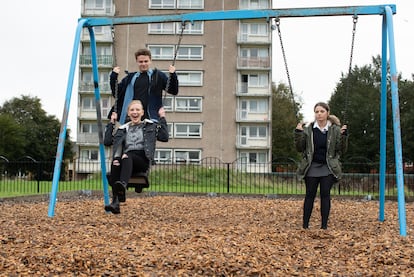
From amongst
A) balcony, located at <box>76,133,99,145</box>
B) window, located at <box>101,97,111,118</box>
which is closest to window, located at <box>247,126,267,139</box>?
window, located at <box>101,97,111,118</box>

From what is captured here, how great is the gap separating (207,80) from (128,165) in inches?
1190

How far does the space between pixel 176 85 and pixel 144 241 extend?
2.31m

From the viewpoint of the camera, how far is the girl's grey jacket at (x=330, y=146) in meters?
5.62

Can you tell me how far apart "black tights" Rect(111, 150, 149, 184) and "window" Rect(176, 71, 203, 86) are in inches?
1177

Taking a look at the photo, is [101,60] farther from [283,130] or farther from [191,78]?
[283,130]

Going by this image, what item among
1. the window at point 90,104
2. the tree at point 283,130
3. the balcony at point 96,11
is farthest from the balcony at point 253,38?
the tree at point 283,130

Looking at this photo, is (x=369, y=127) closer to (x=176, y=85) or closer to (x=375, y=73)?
(x=375, y=73)

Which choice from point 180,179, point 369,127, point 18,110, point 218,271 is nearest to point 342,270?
point 218,271

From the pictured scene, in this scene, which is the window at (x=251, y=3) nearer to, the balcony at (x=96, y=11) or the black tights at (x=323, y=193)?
the balcony at (x=96, y=11)

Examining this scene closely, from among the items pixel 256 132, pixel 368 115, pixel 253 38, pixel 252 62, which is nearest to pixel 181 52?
pixel 252 62

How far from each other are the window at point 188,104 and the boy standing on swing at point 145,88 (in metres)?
29.3

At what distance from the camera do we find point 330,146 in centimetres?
564

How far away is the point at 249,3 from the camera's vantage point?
36.4 meters

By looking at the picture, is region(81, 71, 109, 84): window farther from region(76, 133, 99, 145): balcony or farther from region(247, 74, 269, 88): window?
region(247, 74, 269, 88): window
